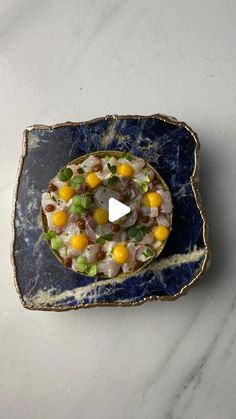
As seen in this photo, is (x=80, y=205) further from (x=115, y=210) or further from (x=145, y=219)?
(x=145, y=219)

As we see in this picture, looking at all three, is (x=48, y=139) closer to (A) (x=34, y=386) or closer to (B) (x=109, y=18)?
(B) (x=109, y=18)

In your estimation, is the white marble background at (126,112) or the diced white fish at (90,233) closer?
the diced white fish at (90,233)

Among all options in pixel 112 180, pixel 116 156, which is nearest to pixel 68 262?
pixel 112 180

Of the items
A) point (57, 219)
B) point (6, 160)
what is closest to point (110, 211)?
point (57, 219)

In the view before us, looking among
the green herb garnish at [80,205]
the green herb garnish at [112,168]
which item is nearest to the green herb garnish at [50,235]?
the green herb garnish at [80,205]

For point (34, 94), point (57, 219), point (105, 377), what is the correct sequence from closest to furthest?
point (57, 219) < point (105, 377) < point (34, 94)

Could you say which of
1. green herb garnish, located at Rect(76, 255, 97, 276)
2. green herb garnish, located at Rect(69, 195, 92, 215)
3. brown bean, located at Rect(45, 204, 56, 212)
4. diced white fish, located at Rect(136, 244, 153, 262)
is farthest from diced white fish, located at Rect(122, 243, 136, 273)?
brown bean, located at Rect(45, 204, 56, 212)

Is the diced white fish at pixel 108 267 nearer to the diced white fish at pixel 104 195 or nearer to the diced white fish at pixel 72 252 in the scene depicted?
the diced white fish at pixel 72 252
